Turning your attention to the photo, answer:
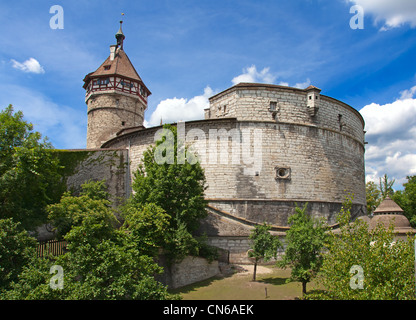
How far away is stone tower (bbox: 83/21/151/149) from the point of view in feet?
124

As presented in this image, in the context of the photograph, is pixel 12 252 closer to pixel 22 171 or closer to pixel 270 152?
pixel 22 171

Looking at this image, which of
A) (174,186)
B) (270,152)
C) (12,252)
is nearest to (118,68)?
(270,152)

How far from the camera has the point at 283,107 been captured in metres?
25.5

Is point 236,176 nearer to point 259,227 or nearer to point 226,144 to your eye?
point 226,144

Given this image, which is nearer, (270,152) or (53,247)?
(53,247)

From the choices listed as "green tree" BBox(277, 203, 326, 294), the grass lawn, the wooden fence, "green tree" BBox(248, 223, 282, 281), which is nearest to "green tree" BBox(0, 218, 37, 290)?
the wooden fence

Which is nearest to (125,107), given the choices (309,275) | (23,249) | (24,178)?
(24,178)

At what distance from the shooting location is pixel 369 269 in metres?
9.44

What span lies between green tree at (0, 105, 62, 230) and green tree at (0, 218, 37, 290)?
63.4 inches

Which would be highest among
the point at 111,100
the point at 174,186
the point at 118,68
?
the point at 118,68

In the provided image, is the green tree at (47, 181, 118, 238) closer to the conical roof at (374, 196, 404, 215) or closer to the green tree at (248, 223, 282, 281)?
the green tree at (248, 223, 282, 281)

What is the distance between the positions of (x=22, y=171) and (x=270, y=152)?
51.3 ft

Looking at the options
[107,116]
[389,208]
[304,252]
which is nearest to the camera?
[304,252]

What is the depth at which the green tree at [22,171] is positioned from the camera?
1523 cm
